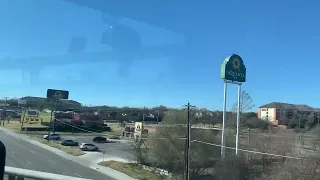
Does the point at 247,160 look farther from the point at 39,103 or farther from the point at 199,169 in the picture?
the point at 39,103

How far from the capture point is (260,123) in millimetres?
84250

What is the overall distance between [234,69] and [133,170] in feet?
54.5

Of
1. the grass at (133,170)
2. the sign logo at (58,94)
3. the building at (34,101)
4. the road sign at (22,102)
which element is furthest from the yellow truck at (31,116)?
the grass at (133,170)

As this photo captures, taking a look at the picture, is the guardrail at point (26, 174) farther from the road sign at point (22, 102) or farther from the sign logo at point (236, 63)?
the road sign at point (22, 102)

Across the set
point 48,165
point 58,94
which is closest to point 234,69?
point 48,165

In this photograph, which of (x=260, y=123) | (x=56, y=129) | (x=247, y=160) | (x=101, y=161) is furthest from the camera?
(x=56, y=129)

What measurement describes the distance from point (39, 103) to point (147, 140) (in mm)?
84784

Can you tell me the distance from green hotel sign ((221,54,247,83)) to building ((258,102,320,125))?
263 feet

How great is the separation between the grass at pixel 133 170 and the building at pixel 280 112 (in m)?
79.1

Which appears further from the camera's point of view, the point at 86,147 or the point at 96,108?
the point at 96,108

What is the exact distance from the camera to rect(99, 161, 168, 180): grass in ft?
131

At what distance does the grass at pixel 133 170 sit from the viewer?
40.0 m

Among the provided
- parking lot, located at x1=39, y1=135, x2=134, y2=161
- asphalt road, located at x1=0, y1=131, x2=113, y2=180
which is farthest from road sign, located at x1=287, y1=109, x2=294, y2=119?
asphalt road, located at x1=0, y1=131, x2=113, y2=180

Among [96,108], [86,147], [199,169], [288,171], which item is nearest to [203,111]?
[86,147]
